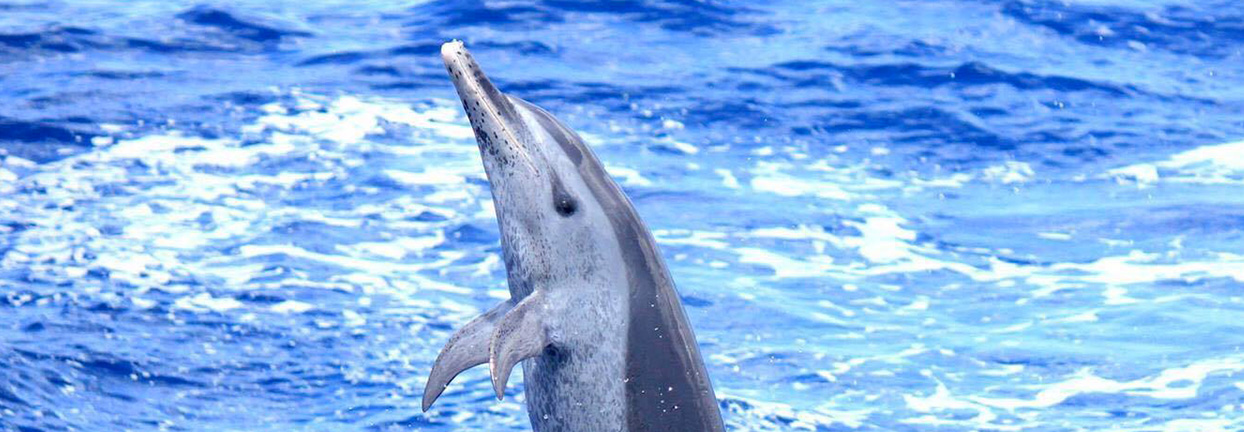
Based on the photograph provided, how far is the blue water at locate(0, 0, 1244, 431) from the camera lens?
11352 millimetres

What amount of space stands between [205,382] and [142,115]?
697cm

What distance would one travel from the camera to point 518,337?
19.2 ft

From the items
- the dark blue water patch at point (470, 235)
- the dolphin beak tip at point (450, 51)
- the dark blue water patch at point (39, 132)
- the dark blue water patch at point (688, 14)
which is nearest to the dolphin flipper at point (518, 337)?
the dolphin beak tip at point (450, 51)

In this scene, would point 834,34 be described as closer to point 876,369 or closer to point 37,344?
point 876,369

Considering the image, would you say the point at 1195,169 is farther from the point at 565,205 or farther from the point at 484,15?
the point at 565,205

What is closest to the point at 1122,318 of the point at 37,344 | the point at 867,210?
the point at 867,210

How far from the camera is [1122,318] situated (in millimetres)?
12805

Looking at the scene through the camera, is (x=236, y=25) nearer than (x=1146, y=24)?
Yes

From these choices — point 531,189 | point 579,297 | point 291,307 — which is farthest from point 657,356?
point 291,307

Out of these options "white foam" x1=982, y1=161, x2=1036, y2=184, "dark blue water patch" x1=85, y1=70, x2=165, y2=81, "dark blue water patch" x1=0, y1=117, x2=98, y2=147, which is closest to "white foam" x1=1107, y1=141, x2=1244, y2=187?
"white foam" x1=982, y1=161, x2=1036, y2=184

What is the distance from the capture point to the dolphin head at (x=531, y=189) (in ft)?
20.1

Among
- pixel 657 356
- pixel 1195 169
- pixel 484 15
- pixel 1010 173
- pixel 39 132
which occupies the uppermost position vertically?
pixel 484 15

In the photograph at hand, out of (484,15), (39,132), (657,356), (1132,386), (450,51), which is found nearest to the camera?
→ (657,356)

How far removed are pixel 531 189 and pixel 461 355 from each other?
73 centimetres
